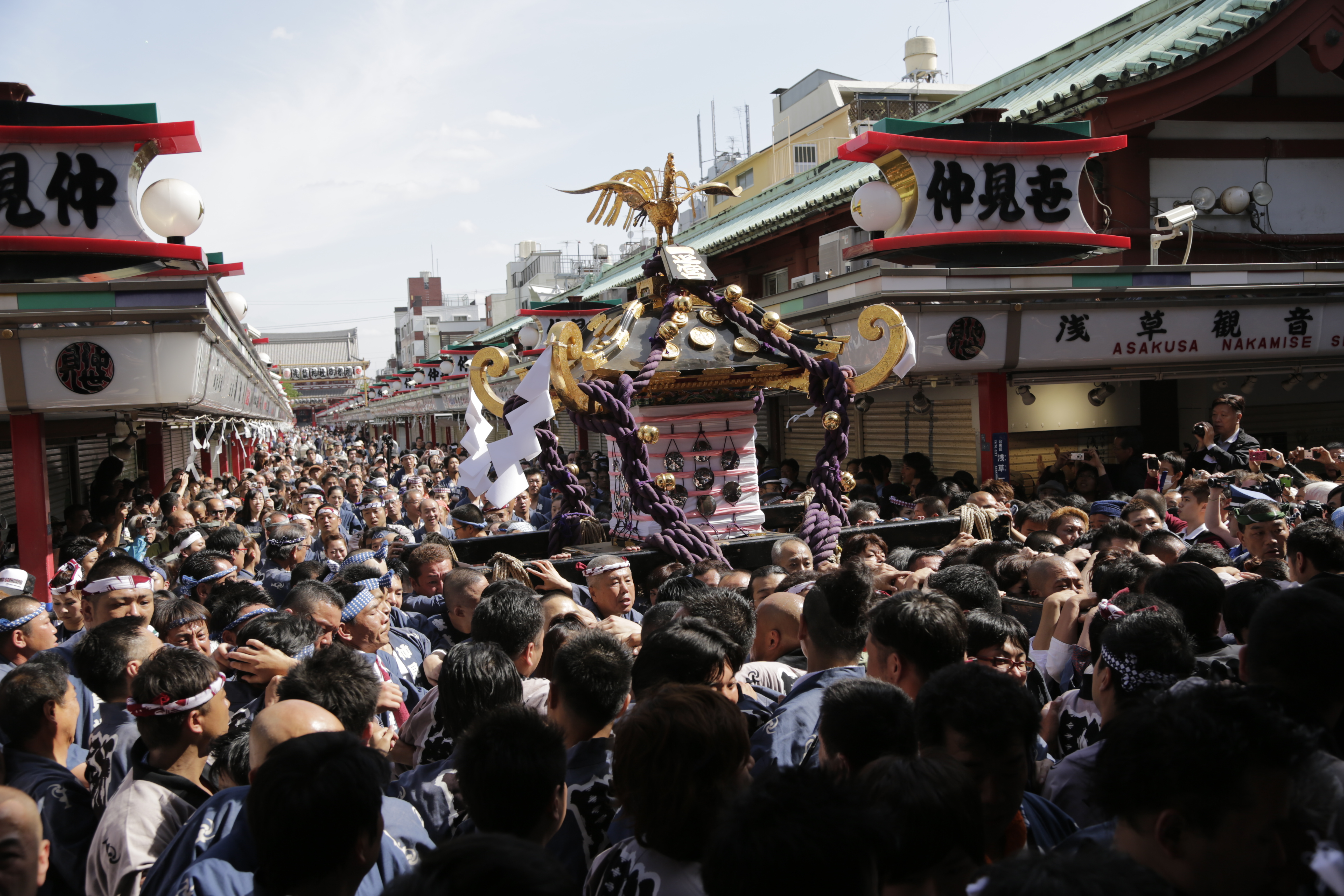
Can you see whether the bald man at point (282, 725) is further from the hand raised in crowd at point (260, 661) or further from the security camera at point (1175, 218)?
the security camera at point (1175, 218)

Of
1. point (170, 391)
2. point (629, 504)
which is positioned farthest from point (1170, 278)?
point (170, 391)

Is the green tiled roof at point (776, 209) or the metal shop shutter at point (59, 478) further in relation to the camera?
the green tiled roof at point (776, 209)

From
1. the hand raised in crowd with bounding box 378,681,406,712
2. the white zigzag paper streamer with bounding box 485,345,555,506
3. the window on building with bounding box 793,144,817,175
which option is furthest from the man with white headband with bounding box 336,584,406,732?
the window on building with bounding box 793,144,817,175

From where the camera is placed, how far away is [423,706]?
3857 mm

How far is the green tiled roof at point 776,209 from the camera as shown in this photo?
53.2ft

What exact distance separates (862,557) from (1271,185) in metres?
11.4

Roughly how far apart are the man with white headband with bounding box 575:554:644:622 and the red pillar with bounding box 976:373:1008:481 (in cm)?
703

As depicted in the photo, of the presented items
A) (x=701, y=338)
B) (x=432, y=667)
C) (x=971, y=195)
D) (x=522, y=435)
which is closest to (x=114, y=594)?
(x=432, y=667)

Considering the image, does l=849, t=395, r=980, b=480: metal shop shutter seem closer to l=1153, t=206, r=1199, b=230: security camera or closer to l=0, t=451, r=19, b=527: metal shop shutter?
l=1153, t=206, r=1199, b=230: security camera

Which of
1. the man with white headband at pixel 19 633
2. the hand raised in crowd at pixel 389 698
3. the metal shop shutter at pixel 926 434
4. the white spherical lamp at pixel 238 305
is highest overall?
the white spherical lamp at pixel 238 305

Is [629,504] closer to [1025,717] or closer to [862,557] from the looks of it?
[862,557]

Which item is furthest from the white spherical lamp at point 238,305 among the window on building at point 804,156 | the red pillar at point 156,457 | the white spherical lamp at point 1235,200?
the window on building at point 804,156

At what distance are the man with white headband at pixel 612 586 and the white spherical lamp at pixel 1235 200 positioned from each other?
12072 millimetres

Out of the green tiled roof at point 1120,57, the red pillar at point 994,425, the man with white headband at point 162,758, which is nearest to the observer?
the man with white headband at point 162,758
